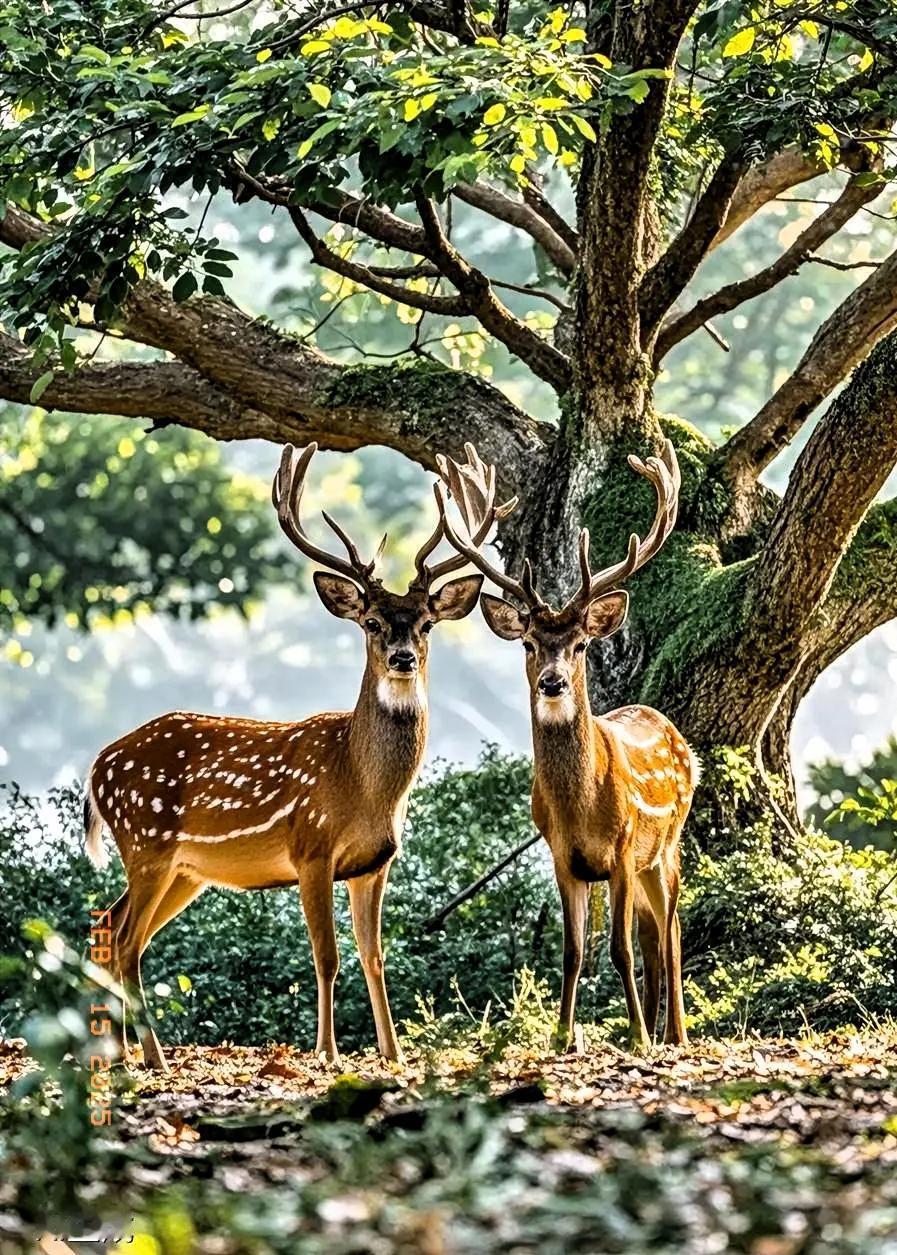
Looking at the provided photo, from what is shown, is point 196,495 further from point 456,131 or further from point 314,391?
point 456,131

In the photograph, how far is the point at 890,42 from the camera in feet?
26.6

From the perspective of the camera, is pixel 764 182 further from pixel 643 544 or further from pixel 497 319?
pixel 643 544

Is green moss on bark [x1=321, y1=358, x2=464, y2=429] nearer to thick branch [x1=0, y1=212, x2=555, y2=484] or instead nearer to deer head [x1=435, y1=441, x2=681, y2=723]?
thick branch [x1=0, y1=212, x2=555, y2=484]

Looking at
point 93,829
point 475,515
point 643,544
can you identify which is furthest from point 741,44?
point 93,829

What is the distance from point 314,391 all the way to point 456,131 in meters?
3.48

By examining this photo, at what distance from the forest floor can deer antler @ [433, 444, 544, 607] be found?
2130mm

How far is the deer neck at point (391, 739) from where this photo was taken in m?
7.23

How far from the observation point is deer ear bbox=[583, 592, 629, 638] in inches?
279

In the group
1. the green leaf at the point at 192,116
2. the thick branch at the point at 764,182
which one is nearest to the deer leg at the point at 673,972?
the green leaf at the point at 192,116

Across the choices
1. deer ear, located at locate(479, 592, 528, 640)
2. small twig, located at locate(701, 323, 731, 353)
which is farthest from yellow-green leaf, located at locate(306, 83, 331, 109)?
small twig, located at locate(701, 323, 731, 353)

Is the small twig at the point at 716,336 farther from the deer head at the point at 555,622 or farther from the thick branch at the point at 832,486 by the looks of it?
the deer head at the point at 555,622

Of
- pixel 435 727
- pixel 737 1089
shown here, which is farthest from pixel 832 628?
pixel 435 727

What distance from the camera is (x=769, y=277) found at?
1068 centimetres

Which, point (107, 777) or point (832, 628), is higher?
point (832, 628)
